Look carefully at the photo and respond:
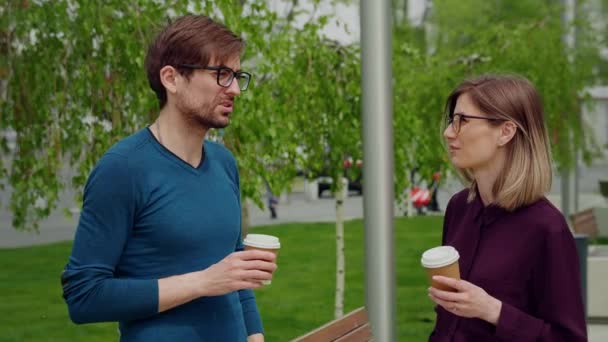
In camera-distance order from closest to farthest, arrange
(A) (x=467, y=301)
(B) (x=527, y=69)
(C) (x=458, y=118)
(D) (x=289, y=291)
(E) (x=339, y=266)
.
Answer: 1. (A) (x=467, y=301)
2. (C) (x=458, y=118)
3. (E) (x=339, y=266)
4. (D) (x=289, y=291)
5. (B) (x=527, y=69)

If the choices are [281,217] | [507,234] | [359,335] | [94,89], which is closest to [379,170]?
[359,335]

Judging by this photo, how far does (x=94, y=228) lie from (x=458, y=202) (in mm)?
942

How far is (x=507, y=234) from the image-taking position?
2432mm

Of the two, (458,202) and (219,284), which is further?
(458,202)

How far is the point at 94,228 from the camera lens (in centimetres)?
218

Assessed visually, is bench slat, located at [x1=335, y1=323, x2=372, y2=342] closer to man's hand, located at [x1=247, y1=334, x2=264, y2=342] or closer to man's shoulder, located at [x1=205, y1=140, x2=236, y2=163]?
man's hand, located at [x1=247, y1=334, x2=264, y2=342]

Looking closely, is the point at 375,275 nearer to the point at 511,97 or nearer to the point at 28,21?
the point at 511,97

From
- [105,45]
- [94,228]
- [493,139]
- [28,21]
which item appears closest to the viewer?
[94,228]

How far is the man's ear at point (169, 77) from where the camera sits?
2.37 meters

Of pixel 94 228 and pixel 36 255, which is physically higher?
pixel 94 228

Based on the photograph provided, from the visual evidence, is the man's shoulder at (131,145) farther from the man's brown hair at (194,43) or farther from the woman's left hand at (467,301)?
the woman's left hand at (467,301)

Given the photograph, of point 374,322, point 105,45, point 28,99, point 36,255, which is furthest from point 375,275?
point 36,255

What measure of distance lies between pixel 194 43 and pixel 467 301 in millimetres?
804

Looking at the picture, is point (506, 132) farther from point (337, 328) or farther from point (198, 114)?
point (337, 328)
